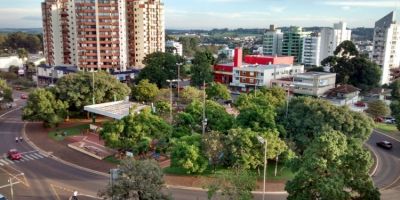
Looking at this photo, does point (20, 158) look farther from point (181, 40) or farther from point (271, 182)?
point (181, 40)

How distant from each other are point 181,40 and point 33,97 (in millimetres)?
138798

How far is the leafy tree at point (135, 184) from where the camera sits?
23297 millimetres

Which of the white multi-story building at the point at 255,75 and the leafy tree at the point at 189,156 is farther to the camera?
the white multi-story building at the point at 255,75

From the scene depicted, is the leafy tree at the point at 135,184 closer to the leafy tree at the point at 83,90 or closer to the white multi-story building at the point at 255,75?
the leafy tree at the point at 83,90

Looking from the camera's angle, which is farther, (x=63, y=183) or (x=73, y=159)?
(x=73, y=159)

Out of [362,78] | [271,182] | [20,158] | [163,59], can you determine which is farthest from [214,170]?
[362,78]

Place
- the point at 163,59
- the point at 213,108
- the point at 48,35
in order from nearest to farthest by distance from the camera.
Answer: the point at 213,108 → the point at 163,59 → the point at 48,35

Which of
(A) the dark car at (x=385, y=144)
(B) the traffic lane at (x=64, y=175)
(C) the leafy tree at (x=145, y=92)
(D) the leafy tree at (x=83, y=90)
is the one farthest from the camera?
(C) the leafy tree at (x=145, y=92)

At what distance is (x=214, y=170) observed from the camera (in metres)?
35.5

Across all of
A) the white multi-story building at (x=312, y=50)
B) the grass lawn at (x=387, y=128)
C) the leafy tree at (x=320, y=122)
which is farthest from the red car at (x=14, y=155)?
the white multi-story building at (x=312, y=50)

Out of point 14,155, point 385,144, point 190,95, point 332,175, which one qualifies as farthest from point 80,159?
point 385,144

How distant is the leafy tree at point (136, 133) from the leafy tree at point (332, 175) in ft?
58.4

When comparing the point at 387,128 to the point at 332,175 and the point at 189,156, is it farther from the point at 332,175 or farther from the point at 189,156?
the point at 332,175

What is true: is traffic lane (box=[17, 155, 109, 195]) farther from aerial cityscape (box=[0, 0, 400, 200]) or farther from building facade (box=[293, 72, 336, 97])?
building facade (box=[293, 72, 336, 97])
